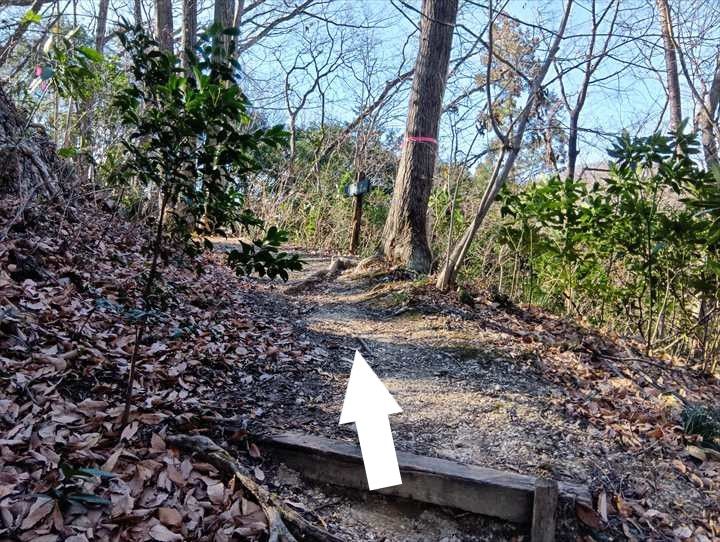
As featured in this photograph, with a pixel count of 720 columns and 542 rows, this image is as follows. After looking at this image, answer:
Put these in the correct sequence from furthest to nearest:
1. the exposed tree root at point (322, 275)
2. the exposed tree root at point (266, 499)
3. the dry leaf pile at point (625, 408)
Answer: the exposed tree root at point (322, 275)
the dry leaf pile at point (625, 408)
the exposed tree root at point (266, 499)

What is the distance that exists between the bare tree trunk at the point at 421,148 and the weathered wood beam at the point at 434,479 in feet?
10.1

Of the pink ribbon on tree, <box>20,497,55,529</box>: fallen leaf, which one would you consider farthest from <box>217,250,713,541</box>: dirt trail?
the pink ribbon on tree

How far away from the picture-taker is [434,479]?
1825 mm

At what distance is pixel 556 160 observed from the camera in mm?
9227

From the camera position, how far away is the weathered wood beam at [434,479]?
70.0 inches

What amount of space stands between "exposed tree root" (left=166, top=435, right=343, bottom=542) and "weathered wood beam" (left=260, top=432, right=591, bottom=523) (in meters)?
0.23

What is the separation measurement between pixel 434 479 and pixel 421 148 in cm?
371

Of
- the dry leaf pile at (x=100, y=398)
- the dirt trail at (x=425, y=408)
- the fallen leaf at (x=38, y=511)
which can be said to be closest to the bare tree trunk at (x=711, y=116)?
the dirt trail at (x=425, y=408)

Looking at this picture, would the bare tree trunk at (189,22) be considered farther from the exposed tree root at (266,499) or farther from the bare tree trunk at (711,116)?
the bare tree trunk at (711,116)

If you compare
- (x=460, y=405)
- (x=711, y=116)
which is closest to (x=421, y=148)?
(x=711, y=116)

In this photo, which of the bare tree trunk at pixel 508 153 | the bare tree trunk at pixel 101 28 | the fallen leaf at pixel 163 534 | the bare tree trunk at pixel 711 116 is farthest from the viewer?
the bare tree trunk at pixel 101 28

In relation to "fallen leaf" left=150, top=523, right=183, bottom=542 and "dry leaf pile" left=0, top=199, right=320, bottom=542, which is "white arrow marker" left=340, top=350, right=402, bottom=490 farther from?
"fallen leaf" left=150, top=523, right=183, bottom=542

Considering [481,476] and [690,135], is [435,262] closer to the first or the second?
[690,135]

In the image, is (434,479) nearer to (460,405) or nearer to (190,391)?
(460,405)
